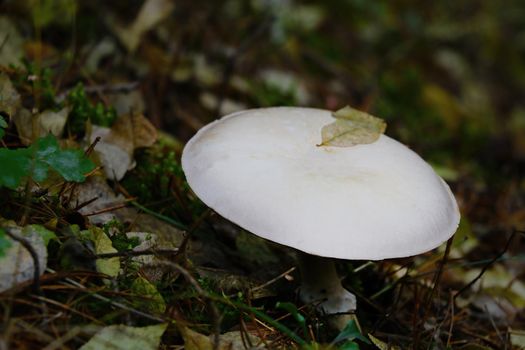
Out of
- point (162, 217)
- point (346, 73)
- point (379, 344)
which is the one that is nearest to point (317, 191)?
point (379, 344)

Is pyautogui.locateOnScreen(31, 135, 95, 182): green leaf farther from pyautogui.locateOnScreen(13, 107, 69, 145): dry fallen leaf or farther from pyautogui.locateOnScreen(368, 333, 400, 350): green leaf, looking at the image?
pyautogui.locateOnScreen(368, 333, 400, 350): green leaf

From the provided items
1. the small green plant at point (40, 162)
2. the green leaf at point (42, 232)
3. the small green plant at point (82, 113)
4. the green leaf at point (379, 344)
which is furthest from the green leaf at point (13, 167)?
the green leaf at point (379, 344)

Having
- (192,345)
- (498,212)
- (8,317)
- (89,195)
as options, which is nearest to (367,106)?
(498,212)

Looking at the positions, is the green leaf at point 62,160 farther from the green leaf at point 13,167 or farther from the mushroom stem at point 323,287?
the mushroom stem at point 323,287

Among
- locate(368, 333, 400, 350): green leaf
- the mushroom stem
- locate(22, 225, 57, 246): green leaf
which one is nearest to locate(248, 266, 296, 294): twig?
the mushroom stem

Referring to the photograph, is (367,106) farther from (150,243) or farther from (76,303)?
(76,303)

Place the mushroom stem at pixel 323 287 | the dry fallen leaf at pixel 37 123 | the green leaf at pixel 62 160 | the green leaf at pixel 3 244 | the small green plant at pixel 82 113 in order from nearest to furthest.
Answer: the green leaf at pixel 3 244, the green leaf at pixel 62 160, the mushroom stem at pixel 323 287, the dry fallen leaf at pixel 37 123, the small green plant at pixel 82 113
